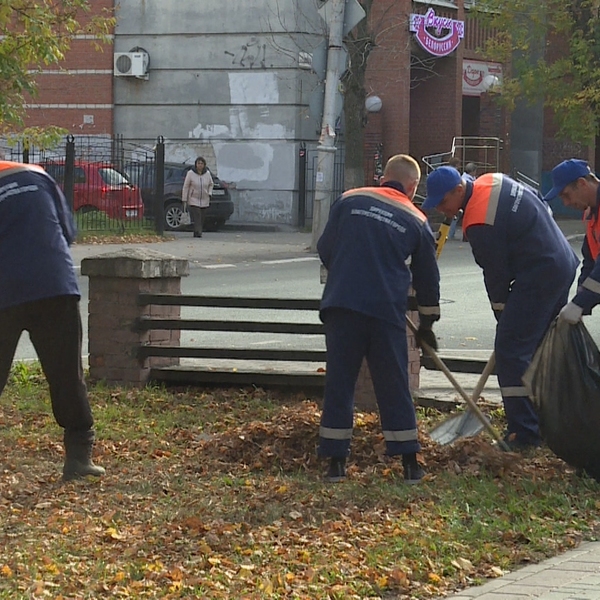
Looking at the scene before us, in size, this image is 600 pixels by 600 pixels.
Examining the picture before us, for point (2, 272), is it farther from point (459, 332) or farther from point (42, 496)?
point (459, 332)

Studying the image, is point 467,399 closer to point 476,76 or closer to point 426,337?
point 426,337

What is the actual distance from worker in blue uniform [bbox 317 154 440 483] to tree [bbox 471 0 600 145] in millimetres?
25617

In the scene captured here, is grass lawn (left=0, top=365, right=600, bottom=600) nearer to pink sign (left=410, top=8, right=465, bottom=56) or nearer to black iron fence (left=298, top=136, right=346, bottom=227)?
black iron fence (left=298, top=136, right=346, bottom=227)

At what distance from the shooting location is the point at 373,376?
7.06 m

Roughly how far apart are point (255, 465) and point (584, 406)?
1847mm

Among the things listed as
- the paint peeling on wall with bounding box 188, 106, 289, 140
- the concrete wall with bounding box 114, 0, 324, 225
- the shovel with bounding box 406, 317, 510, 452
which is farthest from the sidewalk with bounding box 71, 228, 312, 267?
the shovel with bounding box 406, 317, 510, 452

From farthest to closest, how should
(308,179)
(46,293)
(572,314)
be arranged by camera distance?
1. (308,179)
2. (572,314)
3. (46,293)

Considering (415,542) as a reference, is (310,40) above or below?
above

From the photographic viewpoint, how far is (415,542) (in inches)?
220

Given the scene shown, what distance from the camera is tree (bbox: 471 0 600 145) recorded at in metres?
31.9

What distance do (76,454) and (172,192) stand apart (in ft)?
75.6

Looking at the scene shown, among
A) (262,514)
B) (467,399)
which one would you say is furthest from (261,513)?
(467,399)

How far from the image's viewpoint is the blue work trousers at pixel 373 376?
697 centimetres

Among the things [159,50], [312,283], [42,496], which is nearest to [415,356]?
[42,496]
